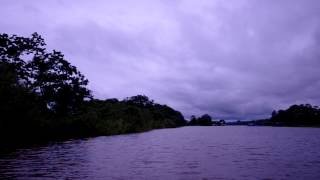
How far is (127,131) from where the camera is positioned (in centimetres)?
11900

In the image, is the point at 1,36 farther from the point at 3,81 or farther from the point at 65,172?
the point at 65,172

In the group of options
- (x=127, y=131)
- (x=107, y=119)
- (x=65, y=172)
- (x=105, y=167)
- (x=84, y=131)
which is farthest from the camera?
(x=127, y=131)

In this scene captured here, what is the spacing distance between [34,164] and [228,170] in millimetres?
15887

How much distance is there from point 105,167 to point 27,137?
40.0 metres

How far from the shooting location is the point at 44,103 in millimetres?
80188

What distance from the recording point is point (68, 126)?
8338 cm

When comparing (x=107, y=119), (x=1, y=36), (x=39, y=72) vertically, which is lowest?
(x=107, y=119)

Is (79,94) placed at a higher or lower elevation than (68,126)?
higher

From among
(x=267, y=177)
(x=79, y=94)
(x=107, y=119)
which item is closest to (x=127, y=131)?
(x=107, y=119)

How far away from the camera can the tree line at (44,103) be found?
5597 centimetres

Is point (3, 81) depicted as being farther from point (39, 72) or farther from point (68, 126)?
point (68, 126)

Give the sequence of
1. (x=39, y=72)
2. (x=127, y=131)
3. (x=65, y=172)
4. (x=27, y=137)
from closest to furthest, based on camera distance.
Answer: (x=65, y=172), (x=27, y=137), (x=39, y=72), (x=127, y=131)

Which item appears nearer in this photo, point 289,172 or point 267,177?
point 267,177

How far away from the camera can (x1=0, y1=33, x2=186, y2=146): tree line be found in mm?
55969
